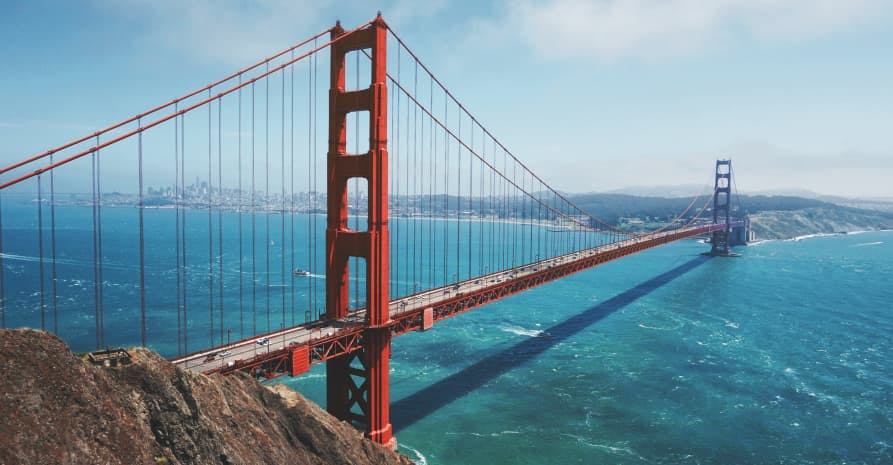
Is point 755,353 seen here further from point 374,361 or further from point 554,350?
point 374,361

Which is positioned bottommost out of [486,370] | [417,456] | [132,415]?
[417,456]

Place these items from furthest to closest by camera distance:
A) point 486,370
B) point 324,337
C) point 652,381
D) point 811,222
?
point 811,222 < point 486,370 < point 652,381 < point 324,337

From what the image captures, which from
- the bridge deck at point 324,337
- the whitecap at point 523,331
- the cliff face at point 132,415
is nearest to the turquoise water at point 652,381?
the whitecap at point 523,331

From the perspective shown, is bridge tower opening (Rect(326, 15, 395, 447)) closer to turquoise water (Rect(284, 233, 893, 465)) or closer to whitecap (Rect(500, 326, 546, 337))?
turquoise water (Rect(284, 233, 893, 465))

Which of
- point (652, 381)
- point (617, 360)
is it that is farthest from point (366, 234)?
point (617, 360)

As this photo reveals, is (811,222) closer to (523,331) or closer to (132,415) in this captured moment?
(523,331)

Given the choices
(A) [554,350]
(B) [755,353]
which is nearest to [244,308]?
(A) [554,350]
